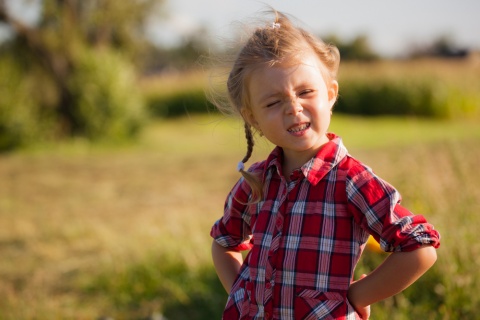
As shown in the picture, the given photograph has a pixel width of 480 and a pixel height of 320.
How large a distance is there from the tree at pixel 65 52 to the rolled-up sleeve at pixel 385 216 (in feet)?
42.9

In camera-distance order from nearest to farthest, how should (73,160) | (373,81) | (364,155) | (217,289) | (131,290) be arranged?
(217,289)
(131,290)
(364,155)
(73,160)
(373,81)

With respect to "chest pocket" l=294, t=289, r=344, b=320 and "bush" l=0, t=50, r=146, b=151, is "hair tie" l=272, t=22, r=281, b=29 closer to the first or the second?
"chest pocket" l=294, t=289, r=344, b=320

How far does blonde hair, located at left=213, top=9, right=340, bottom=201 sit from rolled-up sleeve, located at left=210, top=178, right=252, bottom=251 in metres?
0.09

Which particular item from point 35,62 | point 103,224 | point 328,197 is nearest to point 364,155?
point 103,224

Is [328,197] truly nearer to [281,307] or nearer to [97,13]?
[281,307]

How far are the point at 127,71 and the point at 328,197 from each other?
45.8ft

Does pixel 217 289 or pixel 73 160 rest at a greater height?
pixel 217 289

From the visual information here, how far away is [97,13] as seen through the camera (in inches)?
579

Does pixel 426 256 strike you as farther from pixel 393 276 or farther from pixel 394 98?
pixel 394 98

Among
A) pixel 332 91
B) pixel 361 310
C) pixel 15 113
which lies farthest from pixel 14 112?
pixel 361 310

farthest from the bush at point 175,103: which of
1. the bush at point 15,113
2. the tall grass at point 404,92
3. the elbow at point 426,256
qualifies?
the elbow at point 426,256

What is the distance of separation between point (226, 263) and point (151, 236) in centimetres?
359

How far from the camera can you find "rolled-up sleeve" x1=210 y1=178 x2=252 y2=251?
6.38 feet

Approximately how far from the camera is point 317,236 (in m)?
1.71
